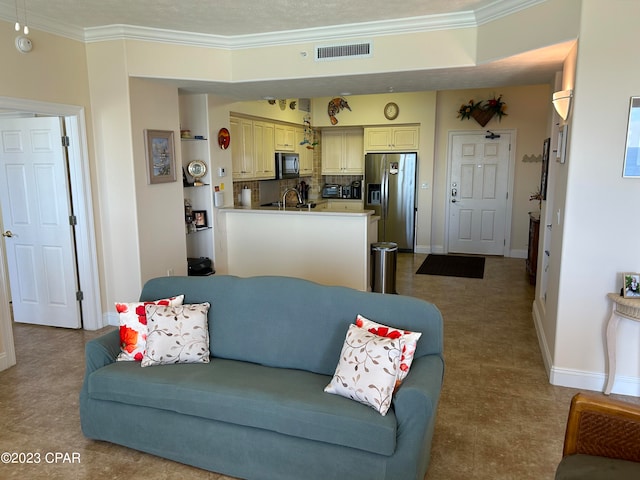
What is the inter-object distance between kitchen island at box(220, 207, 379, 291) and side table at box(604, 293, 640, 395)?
2.53 meters

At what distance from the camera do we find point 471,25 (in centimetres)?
379

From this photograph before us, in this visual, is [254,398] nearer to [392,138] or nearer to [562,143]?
[562,143]

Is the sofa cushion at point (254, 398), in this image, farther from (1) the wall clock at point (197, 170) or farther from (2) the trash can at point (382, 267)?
(1) the wall clock at point (197, 170)

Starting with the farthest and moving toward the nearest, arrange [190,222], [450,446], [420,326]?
[190,222]
[450,446]
[420,326]

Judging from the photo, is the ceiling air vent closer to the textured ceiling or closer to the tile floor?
the textured ceiling

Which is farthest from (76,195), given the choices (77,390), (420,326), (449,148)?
(449,148)

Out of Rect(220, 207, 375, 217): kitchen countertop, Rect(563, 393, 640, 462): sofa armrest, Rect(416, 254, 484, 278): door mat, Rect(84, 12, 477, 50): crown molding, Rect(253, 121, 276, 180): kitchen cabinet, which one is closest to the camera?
Rect(563, 393, 640, 462): sofa armrest

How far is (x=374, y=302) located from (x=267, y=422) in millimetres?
832

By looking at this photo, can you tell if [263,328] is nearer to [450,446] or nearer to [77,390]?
[450,446]

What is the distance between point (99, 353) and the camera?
2.62m

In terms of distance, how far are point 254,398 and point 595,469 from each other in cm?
144

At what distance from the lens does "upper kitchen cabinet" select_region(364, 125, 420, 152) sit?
778cm

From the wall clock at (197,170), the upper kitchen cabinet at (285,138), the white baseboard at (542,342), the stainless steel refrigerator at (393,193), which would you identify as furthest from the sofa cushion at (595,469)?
the stainless steel refrigerator at (393,193)

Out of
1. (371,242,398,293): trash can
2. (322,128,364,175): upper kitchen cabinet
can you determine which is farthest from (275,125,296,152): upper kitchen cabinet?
(371,242,398,293): trash can
